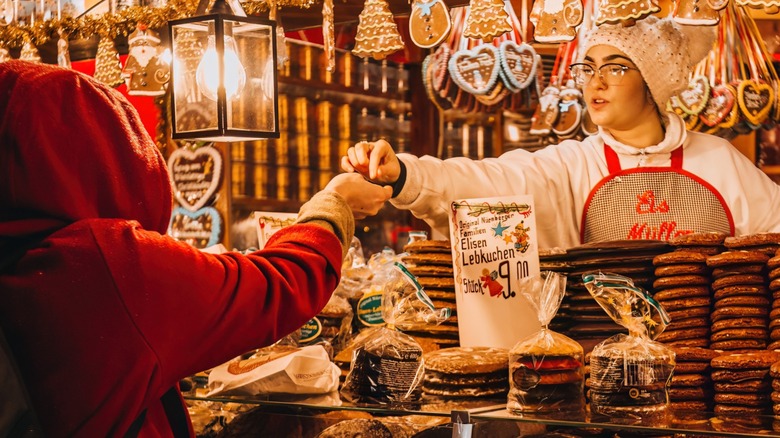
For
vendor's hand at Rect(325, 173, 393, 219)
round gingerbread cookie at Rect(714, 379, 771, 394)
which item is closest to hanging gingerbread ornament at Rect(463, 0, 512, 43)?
vendor's hand at Rect(325, 173, 393, 219)

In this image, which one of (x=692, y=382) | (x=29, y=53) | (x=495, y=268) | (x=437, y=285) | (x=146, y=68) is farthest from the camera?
(x=29, y=53)

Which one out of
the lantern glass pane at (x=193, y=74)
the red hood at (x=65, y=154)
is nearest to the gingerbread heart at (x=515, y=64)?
the lantern glass pane at (x=193, y=74)

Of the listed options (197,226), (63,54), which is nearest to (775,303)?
(63,54)

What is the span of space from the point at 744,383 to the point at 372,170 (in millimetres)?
951

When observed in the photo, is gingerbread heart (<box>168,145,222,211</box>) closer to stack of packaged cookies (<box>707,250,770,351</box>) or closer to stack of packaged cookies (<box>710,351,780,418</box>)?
stack of packaged cookies (<box>707,250,770,351</box>)

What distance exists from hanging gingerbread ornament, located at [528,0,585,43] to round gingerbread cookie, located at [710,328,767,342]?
68 centimetres

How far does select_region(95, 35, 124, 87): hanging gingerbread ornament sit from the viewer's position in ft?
9.19

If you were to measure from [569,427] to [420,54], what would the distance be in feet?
15.2

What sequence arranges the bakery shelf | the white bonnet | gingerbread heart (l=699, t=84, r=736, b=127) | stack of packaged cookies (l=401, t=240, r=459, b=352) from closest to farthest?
the bakery shelf
stack of packaged cookies (l=401, t=240, r=459, b=352)
the white bonnet
gingerbread heart (l=699, t=84, r=736, b=127)

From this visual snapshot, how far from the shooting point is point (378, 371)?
1864 mm

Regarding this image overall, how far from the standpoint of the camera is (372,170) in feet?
7.29

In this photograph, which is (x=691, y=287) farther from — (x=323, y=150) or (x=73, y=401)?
(x=323, y=150)

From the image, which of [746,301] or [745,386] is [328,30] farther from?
[745,386]

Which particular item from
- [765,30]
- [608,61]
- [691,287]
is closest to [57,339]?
[691,287]
